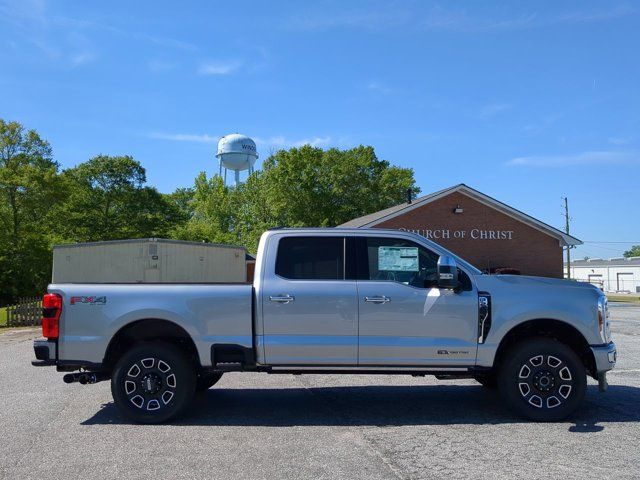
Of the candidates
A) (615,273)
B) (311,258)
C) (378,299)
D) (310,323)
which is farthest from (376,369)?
(615,273)

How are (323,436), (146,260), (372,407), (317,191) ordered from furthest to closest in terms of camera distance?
(317,191)
(146,260)
(372,407)
(323,436)

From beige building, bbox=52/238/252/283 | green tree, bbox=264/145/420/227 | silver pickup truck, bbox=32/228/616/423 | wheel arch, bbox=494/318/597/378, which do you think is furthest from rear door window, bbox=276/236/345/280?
green tree, bbox=264/145/420/227

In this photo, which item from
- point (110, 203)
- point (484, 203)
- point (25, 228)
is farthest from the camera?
point (110, 203)

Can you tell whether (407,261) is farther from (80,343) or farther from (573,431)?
(80,343)

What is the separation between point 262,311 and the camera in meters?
6.43

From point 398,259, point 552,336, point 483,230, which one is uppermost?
point 483,230

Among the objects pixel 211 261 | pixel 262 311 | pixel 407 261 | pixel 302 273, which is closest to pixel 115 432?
pixel 262 311

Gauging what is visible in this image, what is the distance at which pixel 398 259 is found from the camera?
6.74 m

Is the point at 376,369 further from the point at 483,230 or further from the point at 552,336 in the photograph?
the point at 483,230

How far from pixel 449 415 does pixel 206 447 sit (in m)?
2.86

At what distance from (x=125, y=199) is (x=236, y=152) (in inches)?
1427

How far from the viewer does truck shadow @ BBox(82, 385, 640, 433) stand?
6.44 m

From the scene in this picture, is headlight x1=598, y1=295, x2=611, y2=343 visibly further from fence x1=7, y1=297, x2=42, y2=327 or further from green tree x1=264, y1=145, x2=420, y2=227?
green tree x1=264, y1=145, x2=420, y2=227

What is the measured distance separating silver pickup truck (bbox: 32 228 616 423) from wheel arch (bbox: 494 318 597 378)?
48 millimetres
